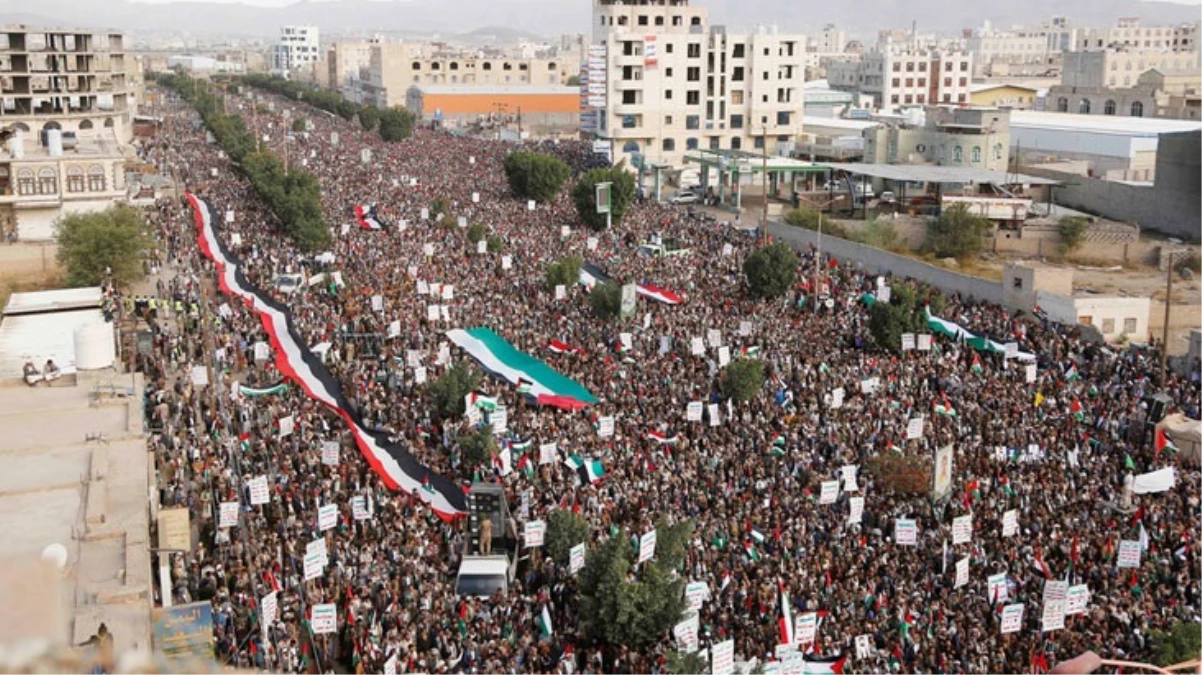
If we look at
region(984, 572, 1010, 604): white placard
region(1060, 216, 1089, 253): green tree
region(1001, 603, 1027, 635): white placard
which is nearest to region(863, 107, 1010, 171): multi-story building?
region(1060, 216, 1089, 253): green tree

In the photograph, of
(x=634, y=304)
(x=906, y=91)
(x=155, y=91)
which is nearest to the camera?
(x=634, y=304)

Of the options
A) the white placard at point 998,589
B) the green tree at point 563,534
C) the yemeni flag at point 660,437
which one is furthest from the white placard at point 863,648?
the yemeni flag at point 660,437

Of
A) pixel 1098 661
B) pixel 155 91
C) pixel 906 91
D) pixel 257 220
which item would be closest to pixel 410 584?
→ pixel 1098 661

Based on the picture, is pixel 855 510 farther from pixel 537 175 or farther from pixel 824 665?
pixel 537 175

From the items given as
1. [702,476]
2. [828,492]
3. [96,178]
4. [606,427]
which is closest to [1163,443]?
[828,492]

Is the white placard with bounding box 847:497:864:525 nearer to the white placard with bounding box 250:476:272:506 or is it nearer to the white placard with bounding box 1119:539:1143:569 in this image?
the white placard with bounding box 1119:539:1143:569

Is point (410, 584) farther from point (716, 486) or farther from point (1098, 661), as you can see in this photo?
point (1098, 661)
